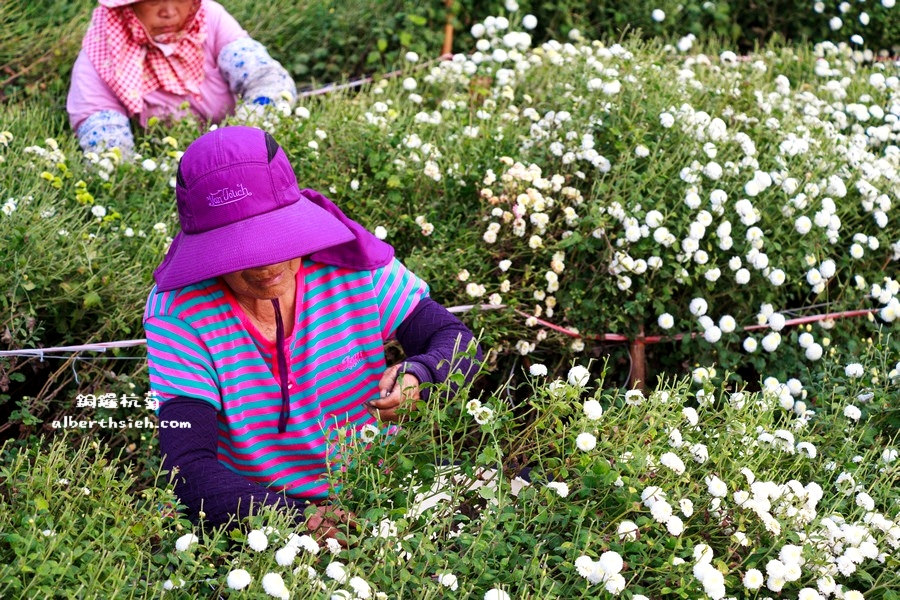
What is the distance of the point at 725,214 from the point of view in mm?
3213

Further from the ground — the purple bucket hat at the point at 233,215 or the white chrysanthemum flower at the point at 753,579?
the purple bucket hat at the point at 233,215

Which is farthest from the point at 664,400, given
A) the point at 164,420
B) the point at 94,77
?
the point at 94,77

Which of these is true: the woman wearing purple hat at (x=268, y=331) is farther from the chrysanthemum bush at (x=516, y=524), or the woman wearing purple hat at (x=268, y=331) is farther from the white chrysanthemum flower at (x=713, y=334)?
the white chrysanthemum flower at (x=713, y=334)

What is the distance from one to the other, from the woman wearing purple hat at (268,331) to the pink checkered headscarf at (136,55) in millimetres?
2042

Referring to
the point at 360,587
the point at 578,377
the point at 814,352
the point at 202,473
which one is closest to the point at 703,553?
the point at 578,377

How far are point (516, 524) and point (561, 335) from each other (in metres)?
1.18

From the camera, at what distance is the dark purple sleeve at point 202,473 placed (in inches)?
84.0

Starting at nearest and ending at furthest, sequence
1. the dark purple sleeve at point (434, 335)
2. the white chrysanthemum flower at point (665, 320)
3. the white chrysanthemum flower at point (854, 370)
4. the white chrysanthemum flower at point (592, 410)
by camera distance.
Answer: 1. the white chrysanthemum flower at point (592, 410)
2. the dark purple sleeve at point (434, 335)
3. the white chrysanthemum flower at point (854, 370)
4. the white chrysanthemum flower at point (665, 320)

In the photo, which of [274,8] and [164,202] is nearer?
[164,202]

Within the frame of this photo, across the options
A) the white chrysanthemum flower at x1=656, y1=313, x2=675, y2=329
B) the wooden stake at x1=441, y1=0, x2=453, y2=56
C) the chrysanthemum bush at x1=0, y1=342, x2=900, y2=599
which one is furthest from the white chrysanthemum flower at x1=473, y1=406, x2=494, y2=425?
the wooden stake at x1=441, y1=0, x2=453, y2=56

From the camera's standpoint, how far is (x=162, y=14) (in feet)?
13.5

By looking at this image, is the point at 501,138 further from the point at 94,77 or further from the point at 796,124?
the point at 94,77

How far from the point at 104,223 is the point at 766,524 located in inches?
83.9

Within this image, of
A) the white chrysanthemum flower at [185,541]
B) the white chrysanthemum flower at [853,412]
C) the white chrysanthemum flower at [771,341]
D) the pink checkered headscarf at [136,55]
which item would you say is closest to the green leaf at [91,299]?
the white chrysanthemum flower at [185,541]
